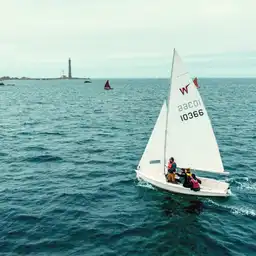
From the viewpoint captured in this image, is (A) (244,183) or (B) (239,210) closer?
(B) (239,210)

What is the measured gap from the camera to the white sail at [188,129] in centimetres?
2705

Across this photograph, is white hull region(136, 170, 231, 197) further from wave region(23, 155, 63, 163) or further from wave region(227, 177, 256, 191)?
wave region(23, 155, 63, 163)

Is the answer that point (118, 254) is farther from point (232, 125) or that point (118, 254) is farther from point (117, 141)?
point (232, 125)

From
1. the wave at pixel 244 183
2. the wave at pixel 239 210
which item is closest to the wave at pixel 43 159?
the wave at pixel 244 183

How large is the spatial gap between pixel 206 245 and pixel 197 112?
1126 centimetres

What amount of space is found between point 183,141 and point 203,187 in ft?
14.6

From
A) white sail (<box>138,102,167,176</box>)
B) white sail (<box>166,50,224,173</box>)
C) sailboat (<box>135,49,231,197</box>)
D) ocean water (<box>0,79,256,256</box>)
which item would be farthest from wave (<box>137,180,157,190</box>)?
white sail (<box>166,50,224,173</box>)

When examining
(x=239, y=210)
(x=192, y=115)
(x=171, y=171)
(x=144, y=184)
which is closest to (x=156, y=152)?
(x=171, y=171)

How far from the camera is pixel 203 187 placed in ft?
93.8

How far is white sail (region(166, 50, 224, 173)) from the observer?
27.0m

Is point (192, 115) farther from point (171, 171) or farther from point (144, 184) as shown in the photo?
point (144, 184)

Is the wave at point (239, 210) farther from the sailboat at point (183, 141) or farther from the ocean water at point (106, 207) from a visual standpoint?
the sailboat at point (183, 141)

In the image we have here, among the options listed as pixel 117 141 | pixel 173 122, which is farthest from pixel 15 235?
pixel 117 141

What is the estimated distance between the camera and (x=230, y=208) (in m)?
26.0
